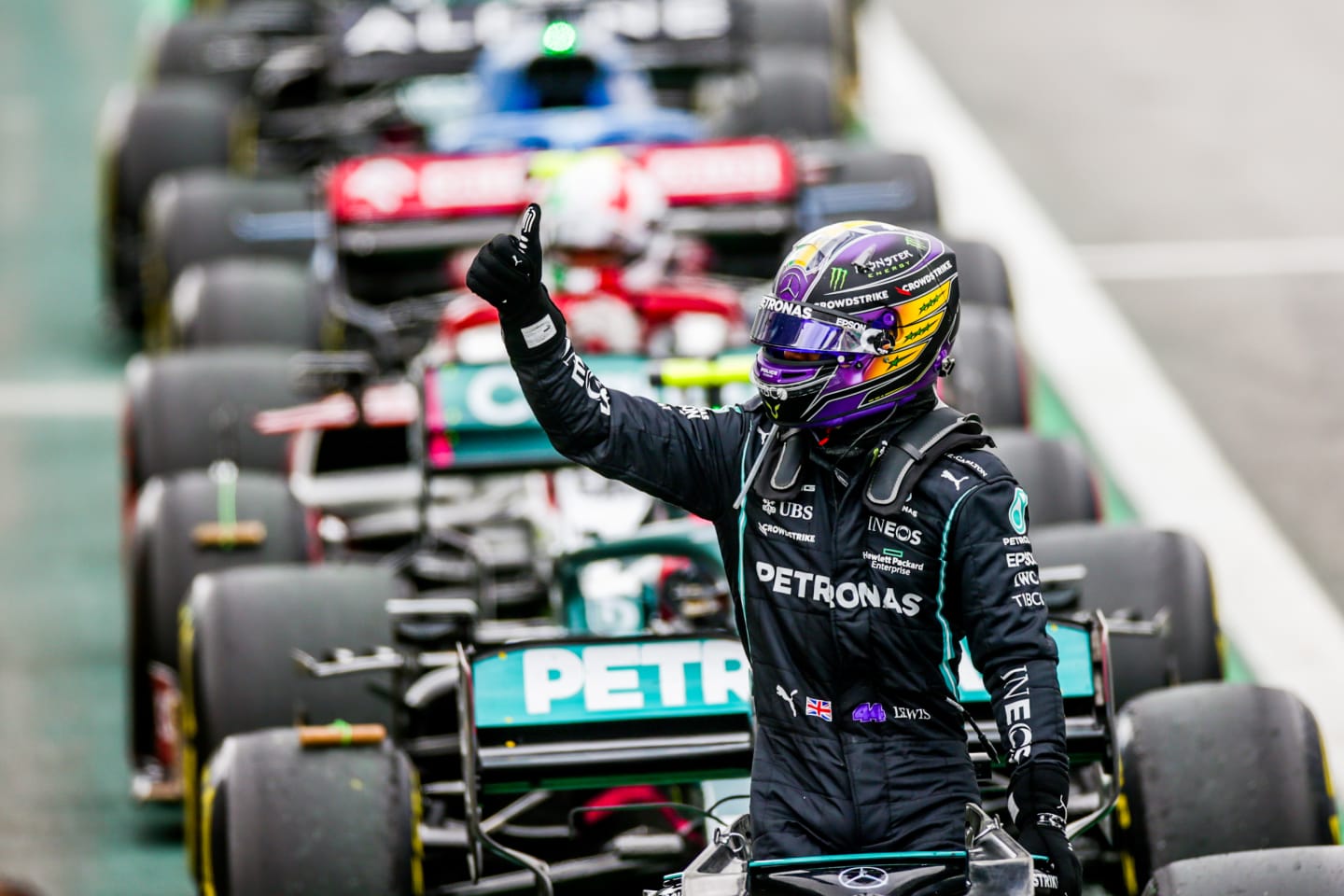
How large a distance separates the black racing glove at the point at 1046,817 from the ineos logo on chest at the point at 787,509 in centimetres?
59

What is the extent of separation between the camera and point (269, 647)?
5.78 metres

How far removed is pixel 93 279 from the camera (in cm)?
1192

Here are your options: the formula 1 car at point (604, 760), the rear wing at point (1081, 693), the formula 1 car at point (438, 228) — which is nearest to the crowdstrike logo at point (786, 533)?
the formula 1 car at point (604, 760)

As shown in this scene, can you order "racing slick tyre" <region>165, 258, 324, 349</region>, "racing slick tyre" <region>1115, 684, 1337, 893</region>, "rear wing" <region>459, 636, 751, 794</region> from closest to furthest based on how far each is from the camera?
"rear wing" <region>459, 636, 751, 794</region>, "racing slick tyre" <region>1115, 684, 1337, 893</region>, "racing slick tyre" <region>165, 258, 324, 349</region>

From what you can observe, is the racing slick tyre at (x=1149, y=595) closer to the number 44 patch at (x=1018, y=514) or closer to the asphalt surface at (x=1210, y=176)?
the number 44 patch at (x=1018, y=514)

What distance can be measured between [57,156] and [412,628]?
30.2ft

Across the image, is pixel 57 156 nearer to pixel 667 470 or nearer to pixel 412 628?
pixel 412 628

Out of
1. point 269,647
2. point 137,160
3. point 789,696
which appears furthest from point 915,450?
point 137,160

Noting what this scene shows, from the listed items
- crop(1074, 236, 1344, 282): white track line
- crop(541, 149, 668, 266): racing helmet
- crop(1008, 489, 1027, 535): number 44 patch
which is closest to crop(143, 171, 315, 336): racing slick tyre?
crop(541, 149, 668, 266): racing helmet

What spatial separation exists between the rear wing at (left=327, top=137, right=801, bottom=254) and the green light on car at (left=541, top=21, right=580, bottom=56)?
0.83 m

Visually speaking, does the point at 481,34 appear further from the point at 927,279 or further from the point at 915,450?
the point at 915,450

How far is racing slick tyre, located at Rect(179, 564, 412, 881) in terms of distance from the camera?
5.73m

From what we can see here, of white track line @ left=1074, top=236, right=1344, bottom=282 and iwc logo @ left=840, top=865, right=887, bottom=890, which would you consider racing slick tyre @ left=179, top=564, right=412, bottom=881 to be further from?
white track line @ left=1074, top=236, right=1344, bottom=282

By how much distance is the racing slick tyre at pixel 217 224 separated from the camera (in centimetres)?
953
